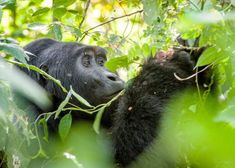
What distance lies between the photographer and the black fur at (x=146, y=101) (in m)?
2.49

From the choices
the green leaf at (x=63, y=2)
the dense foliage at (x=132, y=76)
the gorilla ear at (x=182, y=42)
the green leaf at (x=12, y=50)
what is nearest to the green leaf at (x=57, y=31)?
the dense foliage at (x=132, y=76)

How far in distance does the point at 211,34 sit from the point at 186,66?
33.9 inches

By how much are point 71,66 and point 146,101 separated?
2.53 feet

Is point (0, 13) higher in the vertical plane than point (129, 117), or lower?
higher

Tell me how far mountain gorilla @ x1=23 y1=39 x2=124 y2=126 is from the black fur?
30cm

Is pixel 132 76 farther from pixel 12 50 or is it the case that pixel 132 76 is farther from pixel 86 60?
pixel 12 50

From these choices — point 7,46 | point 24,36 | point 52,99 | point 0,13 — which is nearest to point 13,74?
point 7,46

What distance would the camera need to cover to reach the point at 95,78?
9.47 feet

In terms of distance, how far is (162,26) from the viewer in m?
2.15

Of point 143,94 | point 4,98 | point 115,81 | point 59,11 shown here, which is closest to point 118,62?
point 143,94

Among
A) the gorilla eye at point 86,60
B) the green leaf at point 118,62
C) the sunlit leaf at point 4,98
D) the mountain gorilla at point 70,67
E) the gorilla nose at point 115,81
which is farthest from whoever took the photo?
the gorilla eye at point 86,60

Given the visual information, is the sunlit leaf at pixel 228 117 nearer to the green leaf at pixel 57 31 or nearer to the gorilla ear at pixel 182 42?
the gorilla ear at pixel 182 42

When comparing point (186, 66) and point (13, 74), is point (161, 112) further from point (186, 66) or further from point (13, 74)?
point (13, 74)

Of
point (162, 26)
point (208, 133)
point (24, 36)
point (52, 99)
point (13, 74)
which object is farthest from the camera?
point (24, 36)
